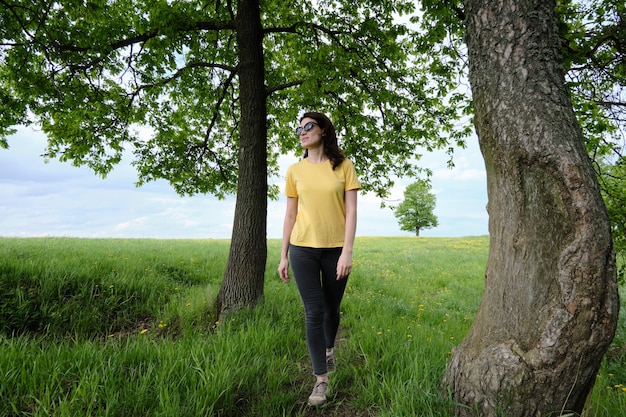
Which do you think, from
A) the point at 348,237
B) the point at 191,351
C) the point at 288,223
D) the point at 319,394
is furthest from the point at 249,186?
the point at 319,394

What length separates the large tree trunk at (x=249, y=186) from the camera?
546 cm

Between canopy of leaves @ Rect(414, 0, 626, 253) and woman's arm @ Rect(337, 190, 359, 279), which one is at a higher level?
canopy of leaves @ Rect(414, 0, 626, 253)

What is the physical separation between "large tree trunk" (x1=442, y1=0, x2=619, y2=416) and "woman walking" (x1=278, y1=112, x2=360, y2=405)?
1.10 m

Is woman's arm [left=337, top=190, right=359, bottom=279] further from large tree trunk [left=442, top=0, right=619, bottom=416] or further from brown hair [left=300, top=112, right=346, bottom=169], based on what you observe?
large tree trunk [left=442, top=0, right=619, bottom=416]

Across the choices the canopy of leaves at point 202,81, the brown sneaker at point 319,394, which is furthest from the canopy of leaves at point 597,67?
the brown sneaker at point 319,394

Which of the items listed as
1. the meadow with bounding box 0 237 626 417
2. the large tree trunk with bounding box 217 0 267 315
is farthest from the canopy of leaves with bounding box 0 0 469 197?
the meadow with bounding box 0 237 626 417

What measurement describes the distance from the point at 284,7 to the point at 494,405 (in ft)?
27.7

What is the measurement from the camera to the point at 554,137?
2.30 m

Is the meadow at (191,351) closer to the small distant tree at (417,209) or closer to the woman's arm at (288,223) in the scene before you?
the woman's arm at (288,223)

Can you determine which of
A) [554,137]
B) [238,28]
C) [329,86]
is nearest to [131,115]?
[238,28]

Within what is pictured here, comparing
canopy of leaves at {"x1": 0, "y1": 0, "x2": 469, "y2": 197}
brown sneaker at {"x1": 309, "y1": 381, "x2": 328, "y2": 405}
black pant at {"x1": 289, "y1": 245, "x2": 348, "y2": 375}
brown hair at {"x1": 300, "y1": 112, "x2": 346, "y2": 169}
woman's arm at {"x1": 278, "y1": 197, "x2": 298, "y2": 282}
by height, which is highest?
canopy of leaves at {"x1": 0, "y1": 0, "x2": 469, "y2": 197}

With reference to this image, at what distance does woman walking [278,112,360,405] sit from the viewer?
301cm

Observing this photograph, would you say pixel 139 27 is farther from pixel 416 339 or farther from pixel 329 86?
pixel 416 339

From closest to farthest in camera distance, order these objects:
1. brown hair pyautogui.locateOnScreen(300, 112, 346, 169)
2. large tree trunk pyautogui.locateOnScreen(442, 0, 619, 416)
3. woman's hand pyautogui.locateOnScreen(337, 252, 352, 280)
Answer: large tree trunk pyautogui.locateOnScreen(442, 0, 619, 416) → woman's hand pyautogui.locateOnScreen(337, 252, 352, 280) → brown hair pyautogui.locateOnScreen(300, 112, 346, 169)
